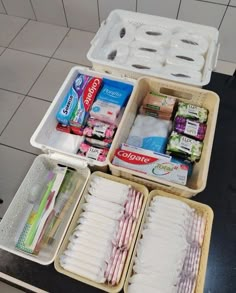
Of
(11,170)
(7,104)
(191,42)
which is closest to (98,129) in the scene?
(191,42)

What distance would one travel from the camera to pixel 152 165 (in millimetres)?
680

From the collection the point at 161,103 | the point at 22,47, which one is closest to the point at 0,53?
the point at 22,47

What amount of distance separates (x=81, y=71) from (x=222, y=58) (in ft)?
4.25

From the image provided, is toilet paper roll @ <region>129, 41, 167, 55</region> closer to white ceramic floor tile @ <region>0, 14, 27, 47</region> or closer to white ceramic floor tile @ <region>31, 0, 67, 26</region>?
white ceramic floor tile @ <region>31, 0, 67, 26</region>

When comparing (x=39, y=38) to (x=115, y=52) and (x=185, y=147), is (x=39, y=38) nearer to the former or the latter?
(x=115, y=52)

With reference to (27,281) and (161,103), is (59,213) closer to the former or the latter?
(27,281)

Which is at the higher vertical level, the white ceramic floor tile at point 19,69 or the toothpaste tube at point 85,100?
the white ceramic floor tile at point 19,69

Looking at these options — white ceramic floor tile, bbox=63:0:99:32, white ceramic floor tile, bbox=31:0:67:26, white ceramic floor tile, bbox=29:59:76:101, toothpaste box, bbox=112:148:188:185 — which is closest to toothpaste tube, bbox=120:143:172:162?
toothpaste box, bbox=112:148:188:185

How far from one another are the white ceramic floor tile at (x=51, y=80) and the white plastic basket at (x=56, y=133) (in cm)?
76

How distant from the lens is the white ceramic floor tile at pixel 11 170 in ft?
4.16

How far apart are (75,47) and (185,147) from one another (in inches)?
57.5

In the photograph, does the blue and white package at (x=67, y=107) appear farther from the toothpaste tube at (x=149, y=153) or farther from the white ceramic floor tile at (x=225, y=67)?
the white ceramic floor tile at (x=225, y=67)

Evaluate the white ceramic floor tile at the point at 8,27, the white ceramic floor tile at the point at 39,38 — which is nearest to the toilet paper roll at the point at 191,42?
the white ceramic floor tile at the point at 39,38

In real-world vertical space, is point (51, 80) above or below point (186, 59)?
above
